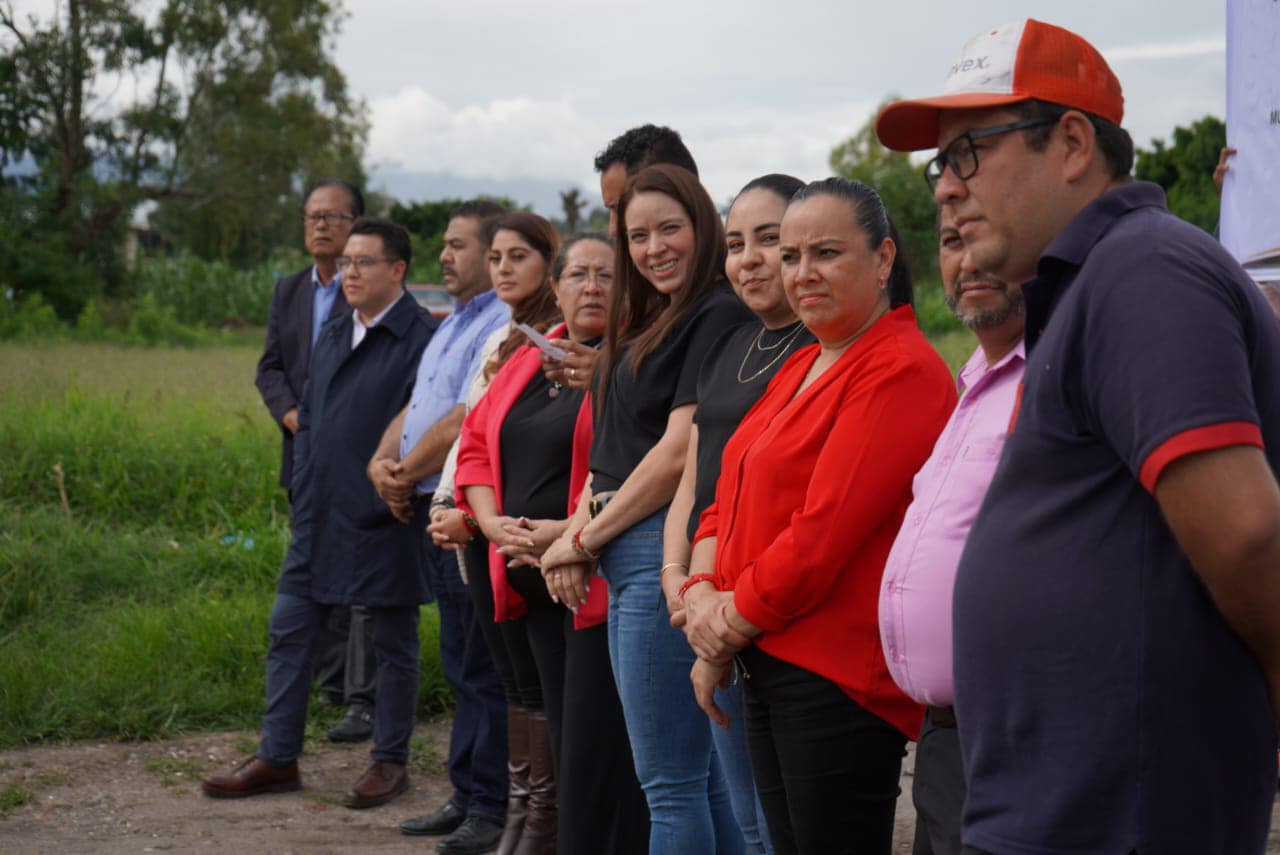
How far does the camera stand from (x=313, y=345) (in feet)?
23.0

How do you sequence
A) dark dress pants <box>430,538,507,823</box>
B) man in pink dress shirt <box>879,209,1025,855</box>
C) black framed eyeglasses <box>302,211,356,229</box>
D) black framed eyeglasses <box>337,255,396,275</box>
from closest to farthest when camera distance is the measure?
man in pink dress shirt <box>879,209,1025,855</box>
dark dress pants <box>430,538,507,823</box>
black framed eyeglasses <box>337,255,396,275</box>
black framed eyeglasses <box>302,211,356,229</box>

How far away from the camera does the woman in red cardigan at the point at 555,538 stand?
4.21m

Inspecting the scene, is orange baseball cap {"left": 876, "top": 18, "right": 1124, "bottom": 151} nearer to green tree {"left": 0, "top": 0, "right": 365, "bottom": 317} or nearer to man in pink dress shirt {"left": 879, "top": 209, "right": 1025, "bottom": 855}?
man in pink dress shirt {"left": 879, "top": 209, "right": 1025, "bottom": 855}

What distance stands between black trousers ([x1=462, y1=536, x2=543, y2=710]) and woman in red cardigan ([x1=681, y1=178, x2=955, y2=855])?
62.4 inches

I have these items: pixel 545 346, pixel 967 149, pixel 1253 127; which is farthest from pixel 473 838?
pixel 967 149

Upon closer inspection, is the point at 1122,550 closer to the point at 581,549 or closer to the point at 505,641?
the point at 581,549

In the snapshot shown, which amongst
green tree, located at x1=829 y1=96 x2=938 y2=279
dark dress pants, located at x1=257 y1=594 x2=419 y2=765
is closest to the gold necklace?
dark dress pants, located at x1=257 y1=594 x2=419 y2=765

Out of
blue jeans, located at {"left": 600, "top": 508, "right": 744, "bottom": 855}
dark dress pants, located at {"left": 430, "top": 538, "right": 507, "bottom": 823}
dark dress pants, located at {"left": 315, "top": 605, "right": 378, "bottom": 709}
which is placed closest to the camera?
blue jeans, located at {"left": 600, "top": 508, "right": 744, "bottom": 855}

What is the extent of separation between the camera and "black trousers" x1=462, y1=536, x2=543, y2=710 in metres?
4.79

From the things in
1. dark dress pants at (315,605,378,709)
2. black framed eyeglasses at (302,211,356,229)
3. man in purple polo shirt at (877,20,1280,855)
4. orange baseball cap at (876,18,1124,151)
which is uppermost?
orange baseball cap at (876,18,1124,151)

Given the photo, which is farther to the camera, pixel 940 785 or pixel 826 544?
pixel 826 544

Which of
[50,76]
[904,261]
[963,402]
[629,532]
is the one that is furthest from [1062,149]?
[50,76]

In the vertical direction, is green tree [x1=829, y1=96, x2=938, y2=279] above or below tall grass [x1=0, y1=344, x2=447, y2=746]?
above

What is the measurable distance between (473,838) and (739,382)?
2.47 m
